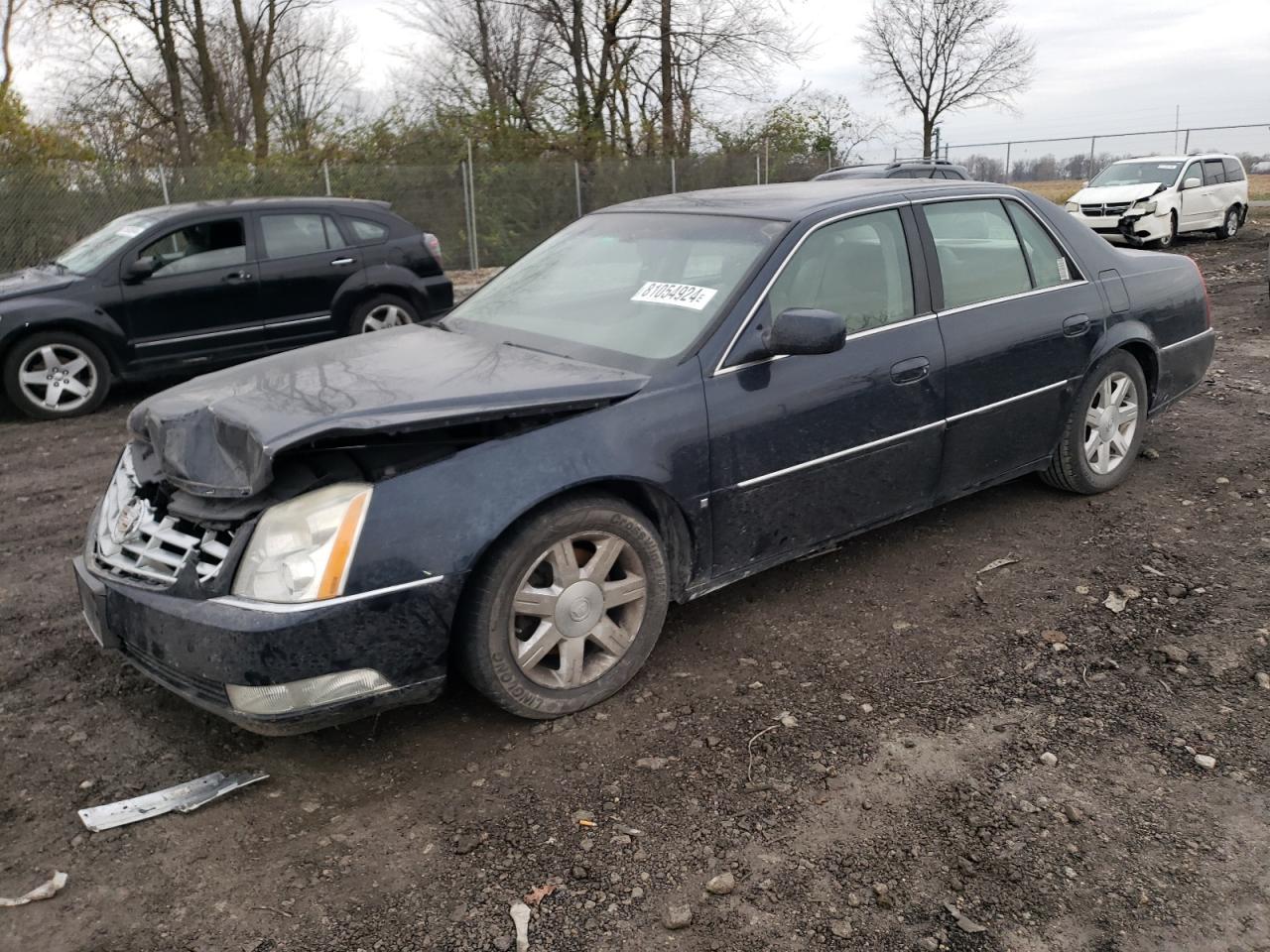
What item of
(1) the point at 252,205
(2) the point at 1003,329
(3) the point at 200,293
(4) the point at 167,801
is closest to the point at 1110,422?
(2) the point at 1003,329

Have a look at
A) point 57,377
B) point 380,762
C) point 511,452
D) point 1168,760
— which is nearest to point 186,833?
point 380,762

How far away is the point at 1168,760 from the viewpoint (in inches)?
120

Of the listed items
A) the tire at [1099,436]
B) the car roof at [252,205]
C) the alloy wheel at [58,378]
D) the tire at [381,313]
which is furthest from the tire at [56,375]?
the tire at [1099,436]

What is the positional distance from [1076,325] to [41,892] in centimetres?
453

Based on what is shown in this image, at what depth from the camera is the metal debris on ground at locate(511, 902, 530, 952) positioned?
7.88 feet

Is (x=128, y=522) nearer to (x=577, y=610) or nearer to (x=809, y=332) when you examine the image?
(x=577, y=610)

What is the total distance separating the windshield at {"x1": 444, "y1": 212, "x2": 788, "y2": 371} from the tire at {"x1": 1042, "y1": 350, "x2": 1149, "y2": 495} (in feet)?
6.60

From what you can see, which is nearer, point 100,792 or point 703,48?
point 100,792

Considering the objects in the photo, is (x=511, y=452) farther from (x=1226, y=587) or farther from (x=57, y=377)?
(x=57, y=377)

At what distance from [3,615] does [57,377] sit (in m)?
4.54

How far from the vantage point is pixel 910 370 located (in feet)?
13.5

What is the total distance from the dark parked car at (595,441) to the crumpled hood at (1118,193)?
14166mm

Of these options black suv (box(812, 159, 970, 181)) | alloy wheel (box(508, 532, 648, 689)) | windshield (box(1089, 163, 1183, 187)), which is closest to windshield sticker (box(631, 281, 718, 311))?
alloy wheel (box(508, 532, 648, 689))

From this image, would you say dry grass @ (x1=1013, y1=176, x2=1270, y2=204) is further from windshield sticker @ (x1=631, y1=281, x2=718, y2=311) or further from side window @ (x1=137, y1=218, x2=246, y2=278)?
windshield sticker @ (x1=631, y1=281, x2=718, y2=311)
